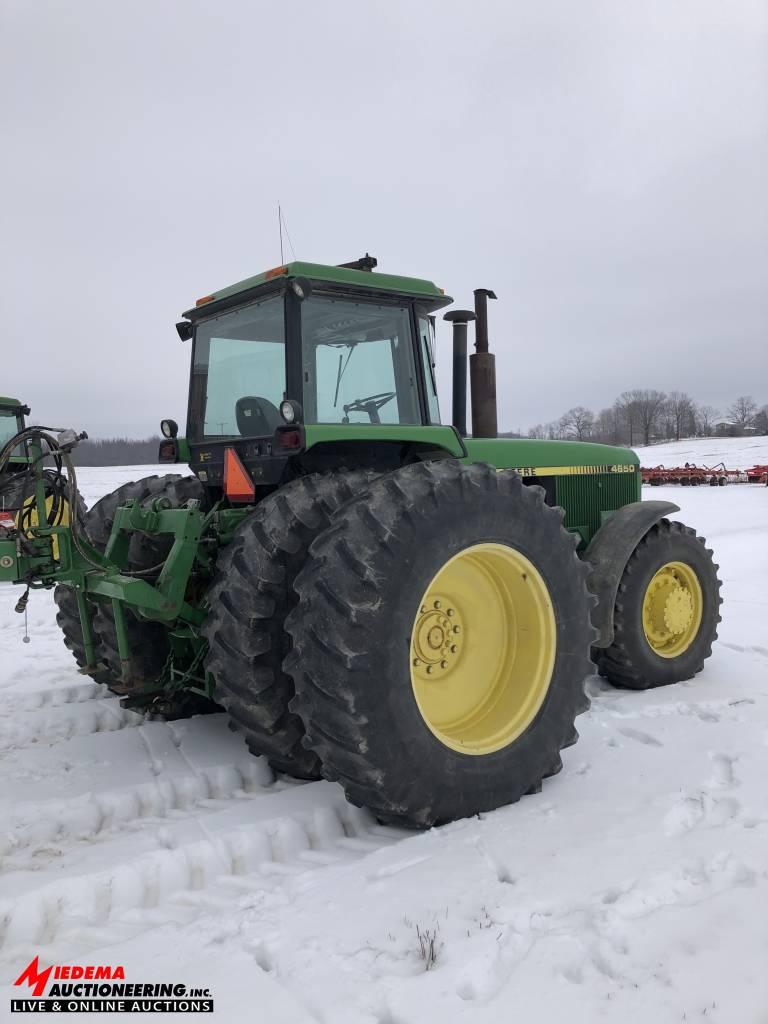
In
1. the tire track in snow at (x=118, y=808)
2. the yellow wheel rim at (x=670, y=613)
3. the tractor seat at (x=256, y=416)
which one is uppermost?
the tractor seat at (x=256, y=416)

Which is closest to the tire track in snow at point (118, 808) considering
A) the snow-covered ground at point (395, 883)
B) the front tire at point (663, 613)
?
the snow-covered ground at point (395, 883)

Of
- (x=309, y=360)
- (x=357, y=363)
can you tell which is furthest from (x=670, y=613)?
(x=309, y=360)

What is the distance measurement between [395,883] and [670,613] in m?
2.97

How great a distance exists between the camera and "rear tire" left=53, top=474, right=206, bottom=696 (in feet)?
12.3

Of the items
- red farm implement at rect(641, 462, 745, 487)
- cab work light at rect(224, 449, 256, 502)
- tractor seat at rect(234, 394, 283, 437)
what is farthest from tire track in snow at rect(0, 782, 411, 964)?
red farm implement at rect(641, 462, 745, 487)

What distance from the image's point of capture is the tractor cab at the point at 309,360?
3.35 metres

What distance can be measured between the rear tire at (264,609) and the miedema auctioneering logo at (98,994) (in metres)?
1.07

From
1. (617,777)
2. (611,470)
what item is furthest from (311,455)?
(611,470)

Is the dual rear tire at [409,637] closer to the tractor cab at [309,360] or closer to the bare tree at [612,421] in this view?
the tractor cab at [309,360]

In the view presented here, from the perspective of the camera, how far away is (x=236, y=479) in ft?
11.4

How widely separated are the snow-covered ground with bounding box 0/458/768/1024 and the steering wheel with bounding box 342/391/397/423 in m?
1.70

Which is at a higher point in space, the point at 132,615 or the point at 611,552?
the point at 611,552

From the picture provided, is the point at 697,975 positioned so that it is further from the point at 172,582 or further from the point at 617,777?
the point at 172,582

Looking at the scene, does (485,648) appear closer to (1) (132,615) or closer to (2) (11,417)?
(1) (132,615)
